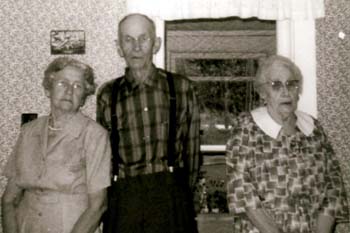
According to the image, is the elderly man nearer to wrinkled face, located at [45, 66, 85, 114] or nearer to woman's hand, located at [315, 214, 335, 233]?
wrinkled face, located at [45, 66, 85, 114]

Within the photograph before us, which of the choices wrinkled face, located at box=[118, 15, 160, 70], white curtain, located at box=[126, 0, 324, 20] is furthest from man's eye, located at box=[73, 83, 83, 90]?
white curtain, located at box=[126, 0, 324, 20]

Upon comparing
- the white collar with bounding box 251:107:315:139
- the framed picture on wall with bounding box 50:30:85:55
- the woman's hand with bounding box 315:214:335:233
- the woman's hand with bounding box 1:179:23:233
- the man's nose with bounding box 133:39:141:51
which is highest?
the framed picture on wall with bounding box 50:30:85:55

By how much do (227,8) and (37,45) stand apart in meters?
1.06

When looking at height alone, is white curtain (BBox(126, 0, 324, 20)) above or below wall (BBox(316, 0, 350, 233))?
above

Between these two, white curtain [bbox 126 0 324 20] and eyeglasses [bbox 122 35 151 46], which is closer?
eyeglasses [bbox 122 35 151 46]

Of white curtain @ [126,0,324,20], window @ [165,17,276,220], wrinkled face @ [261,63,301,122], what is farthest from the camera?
window @ [165,17,276,220]

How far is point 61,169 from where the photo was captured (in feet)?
6.01

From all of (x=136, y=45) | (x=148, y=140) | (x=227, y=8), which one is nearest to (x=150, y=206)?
(x=148, y=140)

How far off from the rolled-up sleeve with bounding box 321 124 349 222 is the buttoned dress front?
3.05ft

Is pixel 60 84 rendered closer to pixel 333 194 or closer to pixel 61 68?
pixel 61 68

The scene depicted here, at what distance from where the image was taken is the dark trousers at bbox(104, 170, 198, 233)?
184cm

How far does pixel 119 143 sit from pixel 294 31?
1.19 meters

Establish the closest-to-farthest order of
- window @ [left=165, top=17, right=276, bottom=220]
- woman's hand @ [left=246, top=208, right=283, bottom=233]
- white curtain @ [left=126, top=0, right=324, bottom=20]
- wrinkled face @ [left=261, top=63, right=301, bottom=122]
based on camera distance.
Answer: woman's hand @ [left=246, top=208, right=283, bottom=233] → wrinkled face @ [left=261, top=63, right=301, bottom=122] → white curtain @ [left=126, top=0, right=324, bottom=20] → window @ [left=165, top=17, right=276, bottom=220]

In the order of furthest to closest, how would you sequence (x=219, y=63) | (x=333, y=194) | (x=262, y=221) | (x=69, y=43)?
(x=219, y=63) < (x=69, y=43) < (x=333, y=194) < (x=262, y=221)
